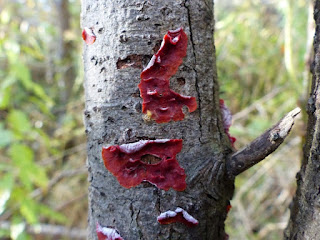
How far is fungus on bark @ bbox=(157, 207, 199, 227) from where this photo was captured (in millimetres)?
484

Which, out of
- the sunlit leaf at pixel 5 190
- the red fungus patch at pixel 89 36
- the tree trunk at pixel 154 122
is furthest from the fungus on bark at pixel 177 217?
the sunlit leaf at pixel 5 190

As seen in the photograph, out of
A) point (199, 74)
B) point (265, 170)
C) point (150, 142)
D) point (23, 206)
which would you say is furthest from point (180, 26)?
point (265, 170)

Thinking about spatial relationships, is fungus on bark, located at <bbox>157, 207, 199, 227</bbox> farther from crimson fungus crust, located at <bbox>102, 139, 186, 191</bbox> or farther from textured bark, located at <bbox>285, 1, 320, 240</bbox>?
textured bark, located at <bbox>285, 1, 320, 240</bbox>

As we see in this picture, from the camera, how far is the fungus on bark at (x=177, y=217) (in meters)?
0.48

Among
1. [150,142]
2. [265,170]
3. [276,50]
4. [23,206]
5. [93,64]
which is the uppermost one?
[93,64]

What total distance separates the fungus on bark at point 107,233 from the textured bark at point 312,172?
0.96 ft

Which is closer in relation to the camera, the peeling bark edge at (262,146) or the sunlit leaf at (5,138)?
the peeling bark edge at (262,146)

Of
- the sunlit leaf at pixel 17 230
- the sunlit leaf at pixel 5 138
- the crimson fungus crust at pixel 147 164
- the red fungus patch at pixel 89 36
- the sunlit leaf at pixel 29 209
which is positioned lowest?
the sunlit leaf at pixel 17 230

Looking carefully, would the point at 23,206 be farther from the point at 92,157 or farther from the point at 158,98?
the point at 158,98

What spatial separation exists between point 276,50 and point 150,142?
1716 mm

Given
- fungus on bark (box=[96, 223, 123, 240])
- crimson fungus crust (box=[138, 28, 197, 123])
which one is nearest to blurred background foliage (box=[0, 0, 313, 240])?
fungus on bark (box=[96, 223, 123, 240])

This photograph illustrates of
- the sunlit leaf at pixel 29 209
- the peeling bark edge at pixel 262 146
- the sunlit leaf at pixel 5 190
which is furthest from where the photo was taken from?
the sunlit leaf at pixel 29 209

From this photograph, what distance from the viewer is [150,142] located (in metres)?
0.47

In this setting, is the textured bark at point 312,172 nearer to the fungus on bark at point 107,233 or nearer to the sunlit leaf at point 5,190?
the fungus on bark at point 107,233
